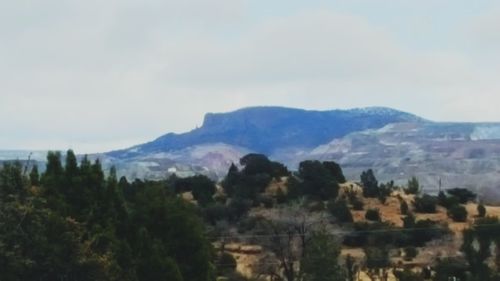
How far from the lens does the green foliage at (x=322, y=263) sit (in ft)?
132

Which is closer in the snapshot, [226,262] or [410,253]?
[226,262]

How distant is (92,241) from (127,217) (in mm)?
4344

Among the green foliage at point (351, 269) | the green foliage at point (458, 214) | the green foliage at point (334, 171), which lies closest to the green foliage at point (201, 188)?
the green foliage at point (334, 171)

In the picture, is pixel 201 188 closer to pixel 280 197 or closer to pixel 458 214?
pixel 280 197

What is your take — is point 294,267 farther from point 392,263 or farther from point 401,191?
point 401,191

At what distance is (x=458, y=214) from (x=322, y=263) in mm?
26020

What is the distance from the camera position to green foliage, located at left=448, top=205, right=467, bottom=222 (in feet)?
209

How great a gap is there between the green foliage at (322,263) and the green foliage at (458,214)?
80.7 ft

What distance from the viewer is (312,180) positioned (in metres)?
71.0

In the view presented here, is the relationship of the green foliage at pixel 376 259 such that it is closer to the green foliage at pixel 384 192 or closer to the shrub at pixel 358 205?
the shrub at pixel 358 205

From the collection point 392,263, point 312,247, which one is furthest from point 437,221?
point 312,247

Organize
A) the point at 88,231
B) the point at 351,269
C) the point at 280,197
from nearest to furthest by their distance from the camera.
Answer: the point at 88,231
the point at 351,269
the point at 280,197

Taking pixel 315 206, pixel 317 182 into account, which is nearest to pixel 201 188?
pixel 317 182

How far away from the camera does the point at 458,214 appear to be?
63750 mm
